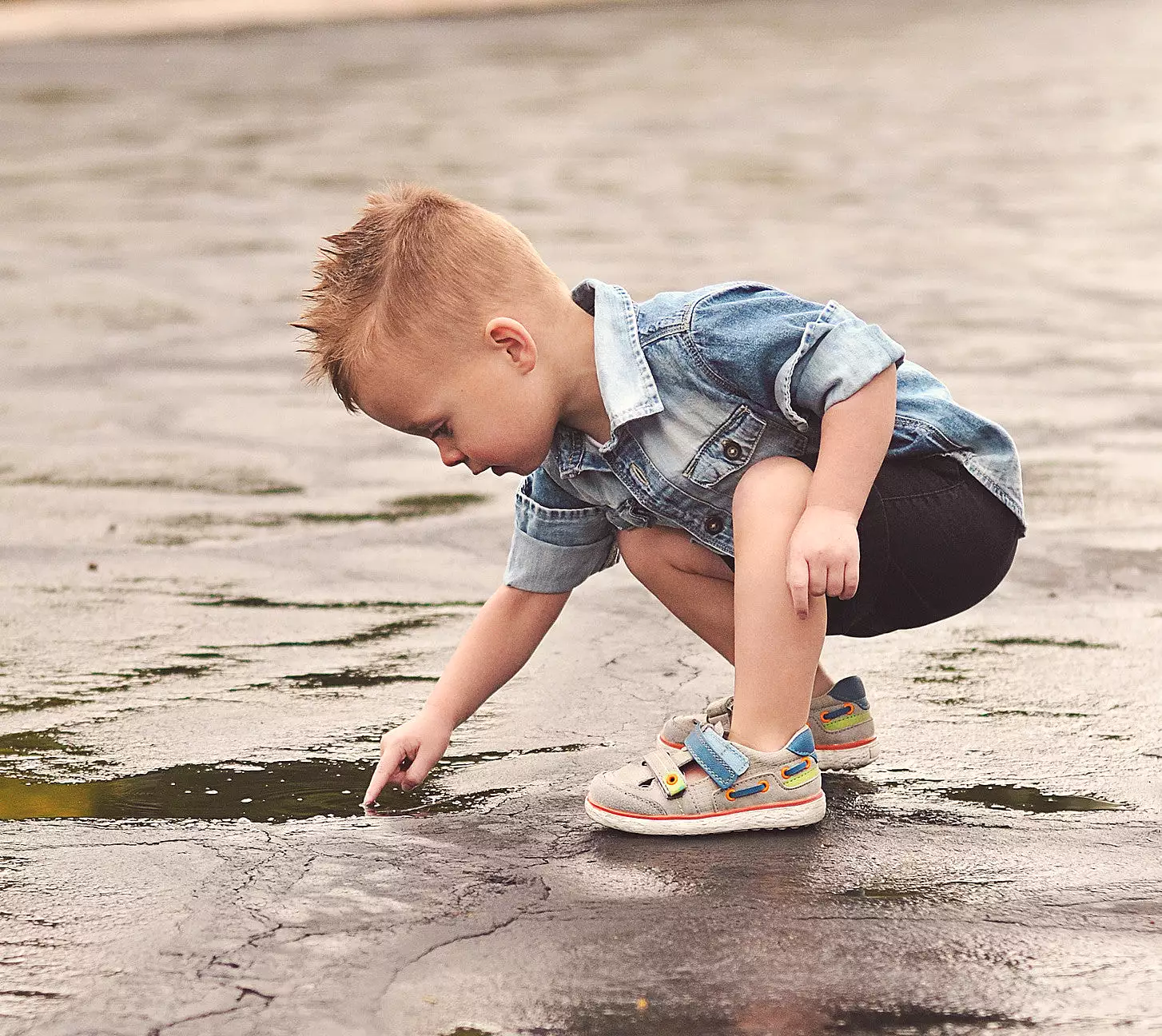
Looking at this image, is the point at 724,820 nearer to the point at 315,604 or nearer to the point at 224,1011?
the point at 224,1011

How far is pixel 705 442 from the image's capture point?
9.25ft

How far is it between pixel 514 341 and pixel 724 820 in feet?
2.54

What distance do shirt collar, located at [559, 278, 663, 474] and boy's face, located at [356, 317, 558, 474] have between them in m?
0.10

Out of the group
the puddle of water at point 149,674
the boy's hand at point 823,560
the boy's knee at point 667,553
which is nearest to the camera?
the boy's hand at point 823,560

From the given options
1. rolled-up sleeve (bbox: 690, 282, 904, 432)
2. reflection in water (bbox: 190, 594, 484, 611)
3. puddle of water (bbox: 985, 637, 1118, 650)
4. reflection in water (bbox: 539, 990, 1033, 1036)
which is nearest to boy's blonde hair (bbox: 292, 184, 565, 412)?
rolled-up sleeve (bbox: 690, 282, 904, 432)

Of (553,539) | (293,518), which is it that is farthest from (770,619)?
(293,518)

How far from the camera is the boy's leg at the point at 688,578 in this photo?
9.71 ft

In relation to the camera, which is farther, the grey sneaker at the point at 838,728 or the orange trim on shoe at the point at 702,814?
the grey sneaker at the point at 838,728

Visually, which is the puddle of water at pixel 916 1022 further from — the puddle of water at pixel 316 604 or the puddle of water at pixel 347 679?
the puddle of water at pixel 316 604

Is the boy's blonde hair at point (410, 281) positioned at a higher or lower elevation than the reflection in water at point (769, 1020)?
higher

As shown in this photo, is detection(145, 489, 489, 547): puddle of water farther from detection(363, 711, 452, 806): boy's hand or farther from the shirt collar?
the shirt collar

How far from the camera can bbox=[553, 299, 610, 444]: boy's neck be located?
Result: 9.27 feet

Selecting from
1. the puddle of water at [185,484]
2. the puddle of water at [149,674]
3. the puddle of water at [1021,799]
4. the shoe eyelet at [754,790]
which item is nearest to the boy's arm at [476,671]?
the shoe eyelet at [754,790]

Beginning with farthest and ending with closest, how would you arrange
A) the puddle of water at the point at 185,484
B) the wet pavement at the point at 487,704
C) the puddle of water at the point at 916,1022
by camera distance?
the puddle of water at the point at 185,484 < the wet pavement at the point at 487,704 < the puddle of water at the point at 916,1022
